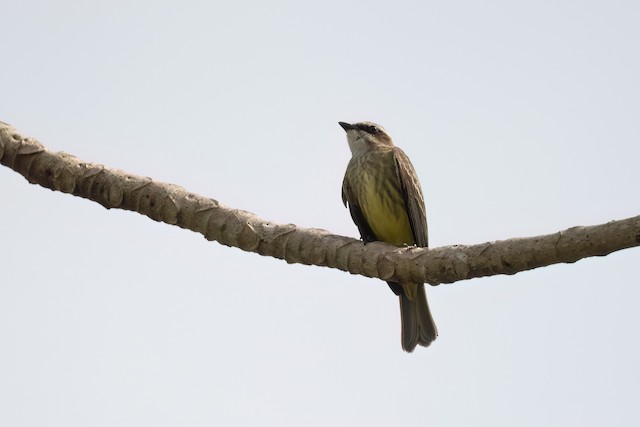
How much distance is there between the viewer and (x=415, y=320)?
7289 millimetres

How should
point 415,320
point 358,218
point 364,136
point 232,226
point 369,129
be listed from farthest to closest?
1. point 369,129
2. point 364,136
3. point 358,218
4. point 415,320
5. point 232,226

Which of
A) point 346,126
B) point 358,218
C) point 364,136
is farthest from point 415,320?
point 346,126

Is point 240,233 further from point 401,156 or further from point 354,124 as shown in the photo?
point 354,124

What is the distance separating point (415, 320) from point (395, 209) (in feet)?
3.16

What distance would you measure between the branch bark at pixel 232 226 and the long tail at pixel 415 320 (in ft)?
4.71

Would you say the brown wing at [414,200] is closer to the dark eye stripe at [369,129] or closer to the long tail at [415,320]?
the long tail at [415,320]

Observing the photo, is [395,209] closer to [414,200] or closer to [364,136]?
[414,200]

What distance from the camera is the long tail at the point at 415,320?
7.14m

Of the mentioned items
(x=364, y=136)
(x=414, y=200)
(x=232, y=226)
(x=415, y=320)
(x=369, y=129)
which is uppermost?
(x=369, y=129)

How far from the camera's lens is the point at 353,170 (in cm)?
800

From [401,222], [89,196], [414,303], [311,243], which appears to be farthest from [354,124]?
[89,196]

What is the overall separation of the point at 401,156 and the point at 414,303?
137cm

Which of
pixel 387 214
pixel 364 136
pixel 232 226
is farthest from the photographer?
pixel 364 136

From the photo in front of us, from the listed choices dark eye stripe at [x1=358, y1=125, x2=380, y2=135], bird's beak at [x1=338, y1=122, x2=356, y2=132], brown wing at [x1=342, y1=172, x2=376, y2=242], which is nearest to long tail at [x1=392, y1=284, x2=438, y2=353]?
brown wing at [x1=342, y1=172, x2=376, y2=242]
